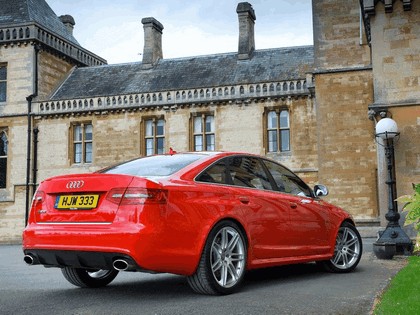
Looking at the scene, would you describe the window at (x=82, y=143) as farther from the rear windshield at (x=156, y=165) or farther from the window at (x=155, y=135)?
the rear windshield at (x=156, y=165)

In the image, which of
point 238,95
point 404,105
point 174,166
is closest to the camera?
point 174,166

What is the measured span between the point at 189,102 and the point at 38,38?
8975 millimetres

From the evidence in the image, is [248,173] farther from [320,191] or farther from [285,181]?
[320,191]

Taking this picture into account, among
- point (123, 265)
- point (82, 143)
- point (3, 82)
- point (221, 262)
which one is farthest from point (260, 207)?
point (3, 82)

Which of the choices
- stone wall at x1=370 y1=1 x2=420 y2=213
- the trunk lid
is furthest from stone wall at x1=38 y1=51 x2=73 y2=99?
the trunk lid

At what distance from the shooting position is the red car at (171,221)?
502 centimetres

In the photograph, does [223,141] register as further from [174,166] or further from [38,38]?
[174,166]

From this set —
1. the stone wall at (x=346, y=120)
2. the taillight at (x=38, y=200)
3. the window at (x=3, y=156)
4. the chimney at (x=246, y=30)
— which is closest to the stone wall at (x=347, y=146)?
the stone wall at (x=346, y=120)

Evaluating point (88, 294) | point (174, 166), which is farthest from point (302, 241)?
point (88, 294)

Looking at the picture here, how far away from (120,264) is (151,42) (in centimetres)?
2799

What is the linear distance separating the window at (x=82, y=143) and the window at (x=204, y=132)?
17.8 ft

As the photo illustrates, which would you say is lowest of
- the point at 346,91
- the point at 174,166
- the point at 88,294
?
the point at 88,294

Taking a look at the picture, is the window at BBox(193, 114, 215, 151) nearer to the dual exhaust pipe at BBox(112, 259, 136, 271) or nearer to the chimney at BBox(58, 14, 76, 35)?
the chimney at BBox(58, 14, 76, 35)

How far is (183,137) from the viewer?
27750 mm
